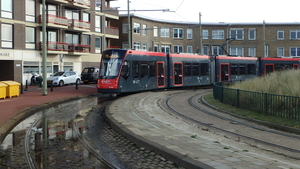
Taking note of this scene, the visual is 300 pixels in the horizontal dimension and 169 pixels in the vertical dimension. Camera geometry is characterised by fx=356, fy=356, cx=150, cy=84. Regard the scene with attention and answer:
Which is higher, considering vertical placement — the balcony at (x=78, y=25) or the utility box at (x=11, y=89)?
the balcony at (x=78, y=25)

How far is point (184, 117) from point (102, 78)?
9.00 metres

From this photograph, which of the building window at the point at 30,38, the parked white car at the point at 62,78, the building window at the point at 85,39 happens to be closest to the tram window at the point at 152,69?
the parked white car at the point at 62,78

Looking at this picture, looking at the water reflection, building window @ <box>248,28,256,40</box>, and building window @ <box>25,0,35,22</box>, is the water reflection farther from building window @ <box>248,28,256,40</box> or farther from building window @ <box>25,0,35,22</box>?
building window @ <box>248,28,256,40</box>

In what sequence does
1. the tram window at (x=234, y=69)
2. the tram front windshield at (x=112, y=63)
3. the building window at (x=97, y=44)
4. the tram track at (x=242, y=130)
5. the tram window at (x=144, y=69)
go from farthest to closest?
the building window at (x=97, y=44), the tram window at (x=234, y=69), the tram window at (x=144, y=69), the tram front windshield at (x=112, y=63), the tram track at (x=242, y=130)

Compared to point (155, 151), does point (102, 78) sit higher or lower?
higher

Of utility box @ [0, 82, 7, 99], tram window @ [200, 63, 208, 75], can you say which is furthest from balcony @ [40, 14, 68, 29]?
utility box @ [0, 82, 7, 99]

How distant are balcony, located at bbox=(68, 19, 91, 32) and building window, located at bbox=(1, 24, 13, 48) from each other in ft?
25.0

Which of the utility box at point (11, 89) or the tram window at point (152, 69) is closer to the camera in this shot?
the utility box at point (11, 89)

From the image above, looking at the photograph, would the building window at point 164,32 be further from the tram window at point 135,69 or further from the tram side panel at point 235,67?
the tram window at point 135,69

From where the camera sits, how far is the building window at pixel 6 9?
3382cm

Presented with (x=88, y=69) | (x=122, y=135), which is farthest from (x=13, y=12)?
(x=122, y=135)

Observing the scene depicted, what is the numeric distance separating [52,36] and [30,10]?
3896 mm

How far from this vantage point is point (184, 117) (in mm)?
14602

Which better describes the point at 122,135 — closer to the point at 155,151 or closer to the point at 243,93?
the point at 155,151
